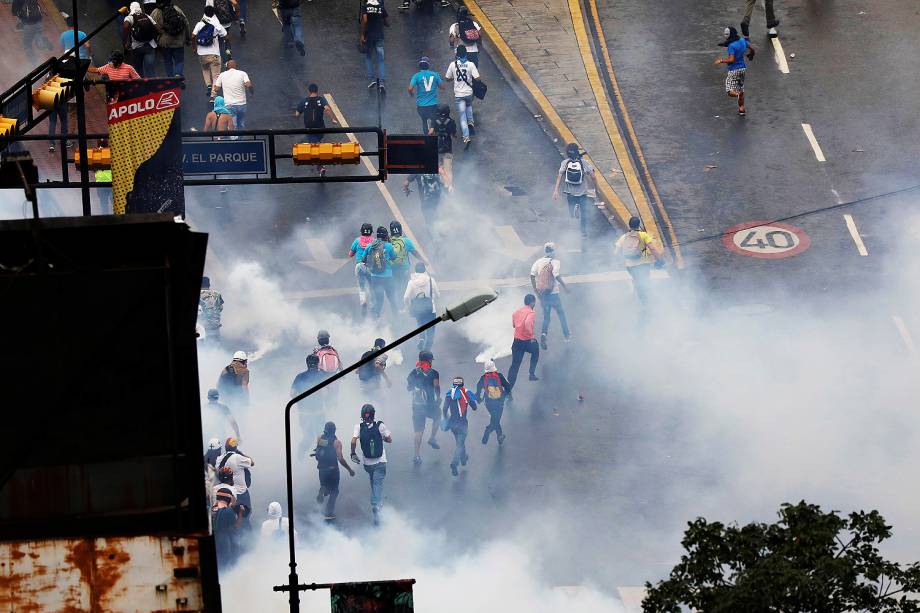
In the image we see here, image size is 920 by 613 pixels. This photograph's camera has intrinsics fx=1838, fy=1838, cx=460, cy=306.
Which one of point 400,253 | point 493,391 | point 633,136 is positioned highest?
point 633,136

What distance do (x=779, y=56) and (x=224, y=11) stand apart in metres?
10.1

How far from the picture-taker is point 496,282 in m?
27.8

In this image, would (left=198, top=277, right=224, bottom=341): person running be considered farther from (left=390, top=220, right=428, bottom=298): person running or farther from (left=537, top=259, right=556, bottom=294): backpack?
(left=537, top=259, right=556, bottom=294): backpack

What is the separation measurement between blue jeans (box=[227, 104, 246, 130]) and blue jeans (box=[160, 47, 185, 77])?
1.64 metres

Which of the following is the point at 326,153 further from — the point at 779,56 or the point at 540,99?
the point at 779,56

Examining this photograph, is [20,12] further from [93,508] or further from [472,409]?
[93,508]

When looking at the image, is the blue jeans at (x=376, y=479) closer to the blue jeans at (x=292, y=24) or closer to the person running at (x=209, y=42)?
the person running at (x=209, y=42)

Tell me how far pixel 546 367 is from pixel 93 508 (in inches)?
492

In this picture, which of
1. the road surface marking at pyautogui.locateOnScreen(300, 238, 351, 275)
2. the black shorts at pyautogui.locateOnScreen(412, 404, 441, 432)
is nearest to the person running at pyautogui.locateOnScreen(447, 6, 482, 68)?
the road surface marking at pyautogui.locateOnScreen(300, 238, 351, 275)

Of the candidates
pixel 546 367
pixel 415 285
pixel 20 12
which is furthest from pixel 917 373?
pixel 20 12

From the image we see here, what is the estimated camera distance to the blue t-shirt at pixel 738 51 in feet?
100

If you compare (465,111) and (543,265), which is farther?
(465,111)

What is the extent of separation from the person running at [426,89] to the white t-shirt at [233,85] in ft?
8.99

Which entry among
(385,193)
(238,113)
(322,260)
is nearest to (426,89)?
(385,193)
